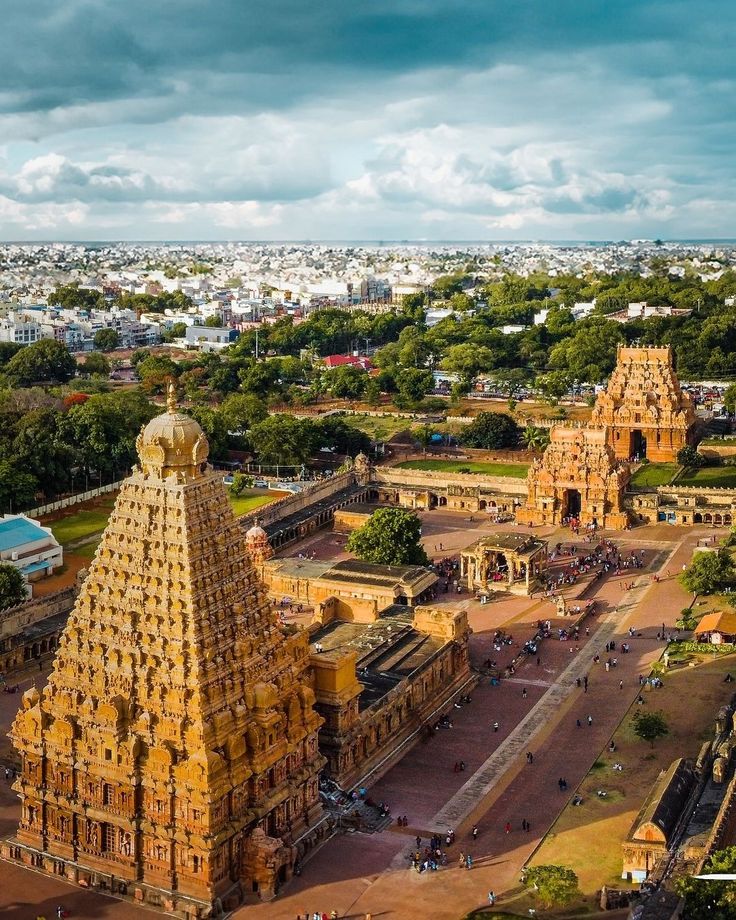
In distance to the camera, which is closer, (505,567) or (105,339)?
(505,567)

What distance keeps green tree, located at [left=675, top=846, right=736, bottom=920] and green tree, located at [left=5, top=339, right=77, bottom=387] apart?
4030 inches

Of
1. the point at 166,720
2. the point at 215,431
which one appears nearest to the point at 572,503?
the point at 215,431

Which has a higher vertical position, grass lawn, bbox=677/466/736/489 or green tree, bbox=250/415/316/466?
green tree, bbox=250/415/316/466

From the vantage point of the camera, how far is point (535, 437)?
311ft

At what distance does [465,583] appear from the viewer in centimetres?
6331

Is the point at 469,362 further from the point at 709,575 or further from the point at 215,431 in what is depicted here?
the point at 709,575

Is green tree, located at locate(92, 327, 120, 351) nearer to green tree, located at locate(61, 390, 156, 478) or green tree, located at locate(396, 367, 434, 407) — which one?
green tree, located at locate(396, 367, 434, 407)

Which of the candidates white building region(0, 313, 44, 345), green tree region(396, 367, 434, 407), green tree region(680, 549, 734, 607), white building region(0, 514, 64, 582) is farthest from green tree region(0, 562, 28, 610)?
white building region(0, 313, 44, 345)

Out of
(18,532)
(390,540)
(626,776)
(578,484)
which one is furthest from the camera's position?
(578,484)

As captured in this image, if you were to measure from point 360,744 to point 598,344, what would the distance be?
86.6 meters

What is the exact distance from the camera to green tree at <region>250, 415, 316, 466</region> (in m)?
86.2

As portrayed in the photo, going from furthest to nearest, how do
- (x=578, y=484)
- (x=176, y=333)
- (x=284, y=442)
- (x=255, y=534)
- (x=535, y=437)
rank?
(x=176, y=333) → (x=535, y=437) → (x=284, y=442) → (x=578, y=484) → (x=255, y=534)

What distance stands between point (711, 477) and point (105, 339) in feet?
328

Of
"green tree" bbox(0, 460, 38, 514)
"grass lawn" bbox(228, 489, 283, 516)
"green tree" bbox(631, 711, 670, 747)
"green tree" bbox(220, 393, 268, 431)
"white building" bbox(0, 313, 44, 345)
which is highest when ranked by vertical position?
"white building" bbox(0, 313, 44, 345)
